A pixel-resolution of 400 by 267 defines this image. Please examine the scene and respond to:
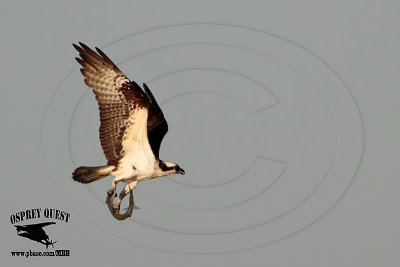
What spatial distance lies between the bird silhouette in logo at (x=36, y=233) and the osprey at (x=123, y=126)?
8.54 feet

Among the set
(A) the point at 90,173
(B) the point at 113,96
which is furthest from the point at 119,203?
(B) the point at 113,96

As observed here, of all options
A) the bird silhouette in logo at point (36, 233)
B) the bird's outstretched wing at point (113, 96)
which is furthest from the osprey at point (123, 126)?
the bird silhouette in logo at point (36, 233)

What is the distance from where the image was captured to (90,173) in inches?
365

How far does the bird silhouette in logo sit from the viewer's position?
38.7 feet

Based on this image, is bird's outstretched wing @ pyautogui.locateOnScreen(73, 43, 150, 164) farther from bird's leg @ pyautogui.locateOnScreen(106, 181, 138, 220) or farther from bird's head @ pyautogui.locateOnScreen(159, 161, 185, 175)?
bird's leg @ pyautogui.locateOnScreen(106, 181, 138, 220)

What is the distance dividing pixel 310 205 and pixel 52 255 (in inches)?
107

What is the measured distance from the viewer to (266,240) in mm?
11891

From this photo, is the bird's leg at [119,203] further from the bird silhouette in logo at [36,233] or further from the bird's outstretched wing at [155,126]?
the bird silhouette in logo at [36,233]

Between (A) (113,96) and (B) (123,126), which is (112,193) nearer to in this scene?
(B) (123,126)

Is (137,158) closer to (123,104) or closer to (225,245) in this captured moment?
(123,104)

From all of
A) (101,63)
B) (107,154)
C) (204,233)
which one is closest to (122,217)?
(107,154)

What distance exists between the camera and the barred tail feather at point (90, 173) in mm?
9242

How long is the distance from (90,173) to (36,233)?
2.77 metres

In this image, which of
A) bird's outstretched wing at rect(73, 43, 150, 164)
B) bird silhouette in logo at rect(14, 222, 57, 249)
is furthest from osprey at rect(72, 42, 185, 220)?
bird silhouette in logo at rect(14, 222, 57, 249)
